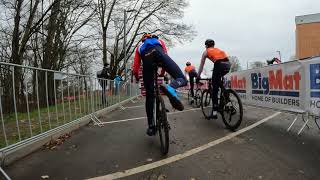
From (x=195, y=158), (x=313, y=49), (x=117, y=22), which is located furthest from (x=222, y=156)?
(x=117, y=22)

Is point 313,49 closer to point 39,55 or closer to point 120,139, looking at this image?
point 120,139

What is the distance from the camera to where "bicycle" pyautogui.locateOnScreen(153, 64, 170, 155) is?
5743 millimetres

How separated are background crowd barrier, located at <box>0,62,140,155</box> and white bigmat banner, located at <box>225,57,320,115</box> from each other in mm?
4260

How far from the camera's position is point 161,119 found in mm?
5918

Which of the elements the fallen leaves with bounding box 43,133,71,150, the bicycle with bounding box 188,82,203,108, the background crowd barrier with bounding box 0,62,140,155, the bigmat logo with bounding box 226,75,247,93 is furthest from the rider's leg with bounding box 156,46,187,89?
the bicycle with bounding box 188,82,203,108

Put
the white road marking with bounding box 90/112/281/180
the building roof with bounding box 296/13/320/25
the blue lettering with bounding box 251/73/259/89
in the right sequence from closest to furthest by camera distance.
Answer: the white road marking with bounding box 90/112/281/180 → the blue lettering with bounding box 251/73/259/89 → the building roof with bounding box 296/13/320/25

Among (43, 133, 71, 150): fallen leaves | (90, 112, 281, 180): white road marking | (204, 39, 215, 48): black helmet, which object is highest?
(204, 39, 215, 48): black helmet

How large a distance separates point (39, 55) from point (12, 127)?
97.3ft

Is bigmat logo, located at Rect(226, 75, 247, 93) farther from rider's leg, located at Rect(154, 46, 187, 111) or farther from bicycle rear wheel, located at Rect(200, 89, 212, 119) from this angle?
rider's leg, located at Rect(154, 46, 187, 111)

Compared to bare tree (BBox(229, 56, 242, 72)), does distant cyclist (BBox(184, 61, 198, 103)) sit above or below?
below

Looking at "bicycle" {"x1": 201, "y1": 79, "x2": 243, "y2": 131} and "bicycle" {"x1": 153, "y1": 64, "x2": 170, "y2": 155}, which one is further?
"bicycle" {"x1": 201, "y1": 79, "x2": 243, "y2": 131}

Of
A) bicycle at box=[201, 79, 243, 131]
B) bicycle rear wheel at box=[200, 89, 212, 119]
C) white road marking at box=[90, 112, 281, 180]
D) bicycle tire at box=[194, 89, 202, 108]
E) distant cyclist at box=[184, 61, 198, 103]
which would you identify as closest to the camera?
white road marking at box=[90, 112, 281, 180]

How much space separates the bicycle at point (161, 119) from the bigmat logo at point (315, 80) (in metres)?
2.88

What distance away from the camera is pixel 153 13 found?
150 ft
